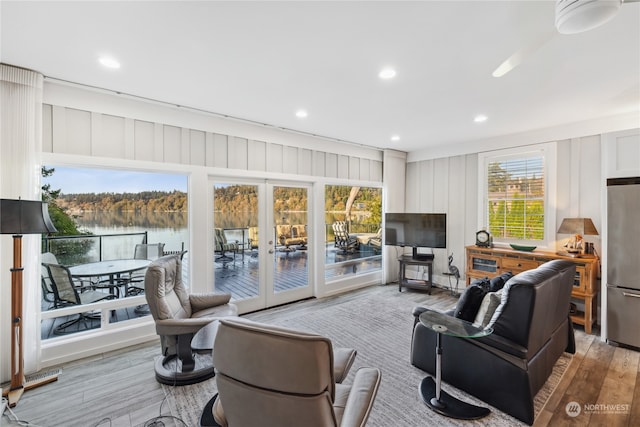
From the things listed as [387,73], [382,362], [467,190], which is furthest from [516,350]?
[467,190]

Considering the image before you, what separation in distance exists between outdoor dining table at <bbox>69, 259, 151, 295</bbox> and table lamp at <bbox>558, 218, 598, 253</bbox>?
545 centimetres

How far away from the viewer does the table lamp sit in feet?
12.3

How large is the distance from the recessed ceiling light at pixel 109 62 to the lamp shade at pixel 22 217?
128 cm

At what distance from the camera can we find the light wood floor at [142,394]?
83.1 inches

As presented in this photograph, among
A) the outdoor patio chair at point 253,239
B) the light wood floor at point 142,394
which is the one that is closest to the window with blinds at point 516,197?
the light wood floor at point 142,394

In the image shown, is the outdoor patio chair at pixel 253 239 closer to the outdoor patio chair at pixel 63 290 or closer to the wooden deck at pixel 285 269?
the wooden deck at pixel 285 269

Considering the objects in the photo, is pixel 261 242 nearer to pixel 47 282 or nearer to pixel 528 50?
pixel 47 282

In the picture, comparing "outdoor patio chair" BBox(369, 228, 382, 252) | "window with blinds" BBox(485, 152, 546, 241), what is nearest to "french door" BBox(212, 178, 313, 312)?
"outdoor patio chair" BBox(369, 228, 382, 252)

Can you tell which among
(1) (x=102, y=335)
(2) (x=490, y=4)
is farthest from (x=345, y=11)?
(1) (x=102, y=335)

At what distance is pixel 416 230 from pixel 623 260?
8.84 feet

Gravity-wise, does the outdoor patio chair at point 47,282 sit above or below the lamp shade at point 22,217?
below

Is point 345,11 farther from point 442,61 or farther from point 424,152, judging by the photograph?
point 424,152

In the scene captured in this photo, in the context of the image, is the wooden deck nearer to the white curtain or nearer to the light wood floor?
the light wood floor

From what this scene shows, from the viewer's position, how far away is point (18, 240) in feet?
7.59
